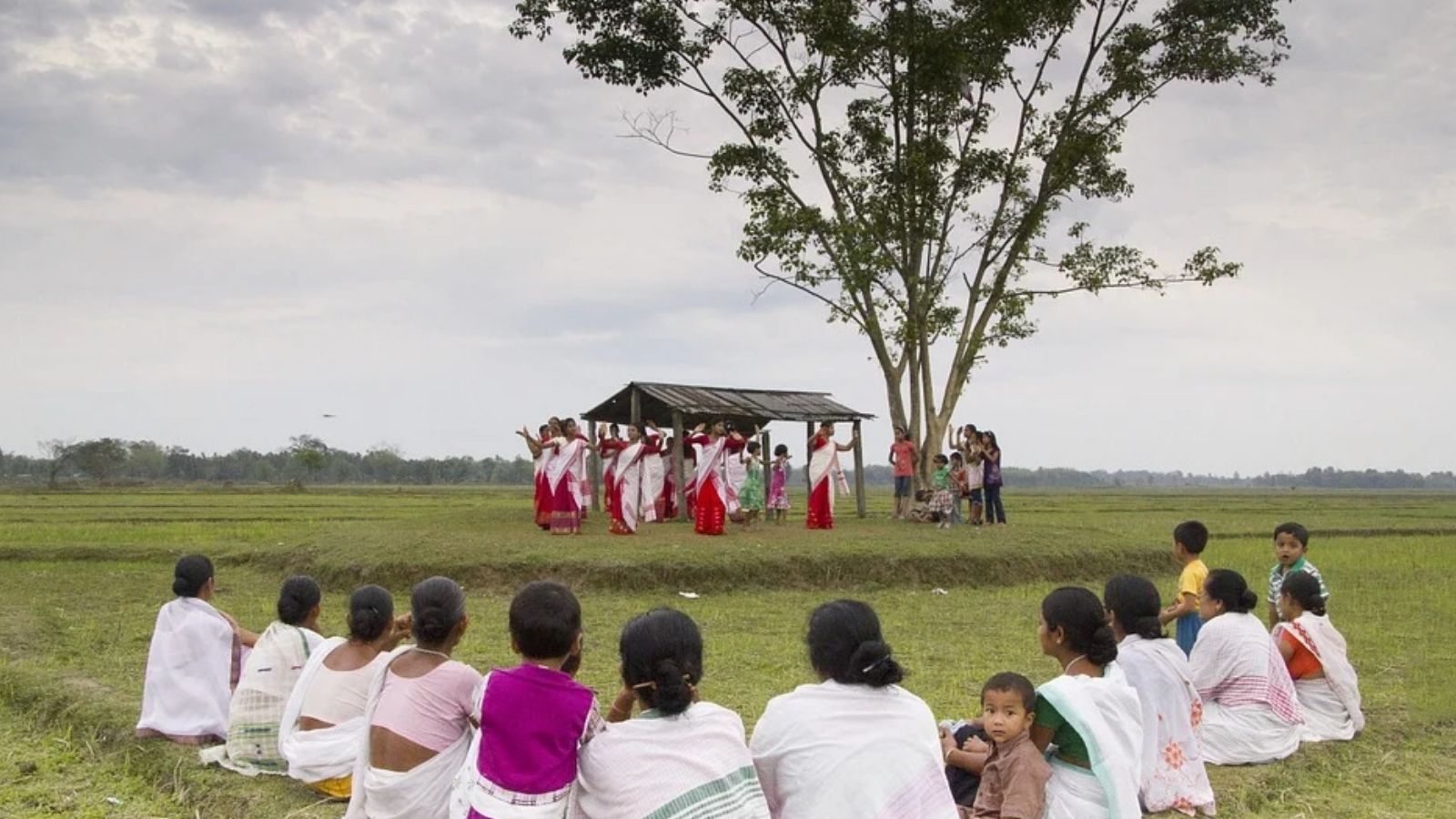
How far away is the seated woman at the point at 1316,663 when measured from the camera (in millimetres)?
7074

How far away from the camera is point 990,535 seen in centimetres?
1902

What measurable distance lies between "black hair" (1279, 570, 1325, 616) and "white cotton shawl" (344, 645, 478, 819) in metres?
5.02

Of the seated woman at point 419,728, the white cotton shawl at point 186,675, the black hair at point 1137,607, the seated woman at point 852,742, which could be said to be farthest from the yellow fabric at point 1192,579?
the white cotton shawl at point 186,675

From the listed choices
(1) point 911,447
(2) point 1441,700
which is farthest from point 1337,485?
(2) point 1441,700

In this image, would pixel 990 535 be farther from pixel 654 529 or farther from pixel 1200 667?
pixel 1200 667

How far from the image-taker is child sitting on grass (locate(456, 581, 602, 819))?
13.5ft

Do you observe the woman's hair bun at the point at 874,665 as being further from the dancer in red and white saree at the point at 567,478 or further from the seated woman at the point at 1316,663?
the dancer in red and white saree at the point at 567,478

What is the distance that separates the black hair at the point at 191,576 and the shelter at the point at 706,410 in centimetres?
1368

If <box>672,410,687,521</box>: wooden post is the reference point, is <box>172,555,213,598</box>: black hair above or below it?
below

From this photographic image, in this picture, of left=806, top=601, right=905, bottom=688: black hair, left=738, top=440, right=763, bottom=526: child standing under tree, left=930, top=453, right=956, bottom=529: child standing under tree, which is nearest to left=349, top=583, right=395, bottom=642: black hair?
left=806, top=601, right=905, bottom=688: black hair

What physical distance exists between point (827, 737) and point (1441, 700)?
22.0 feet

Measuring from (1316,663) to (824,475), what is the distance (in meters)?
14.2

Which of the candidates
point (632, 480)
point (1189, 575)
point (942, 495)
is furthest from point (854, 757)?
point (942, 495)

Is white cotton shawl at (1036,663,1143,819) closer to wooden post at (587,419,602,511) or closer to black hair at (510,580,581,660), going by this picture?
black hair at (510,580,581,660)
